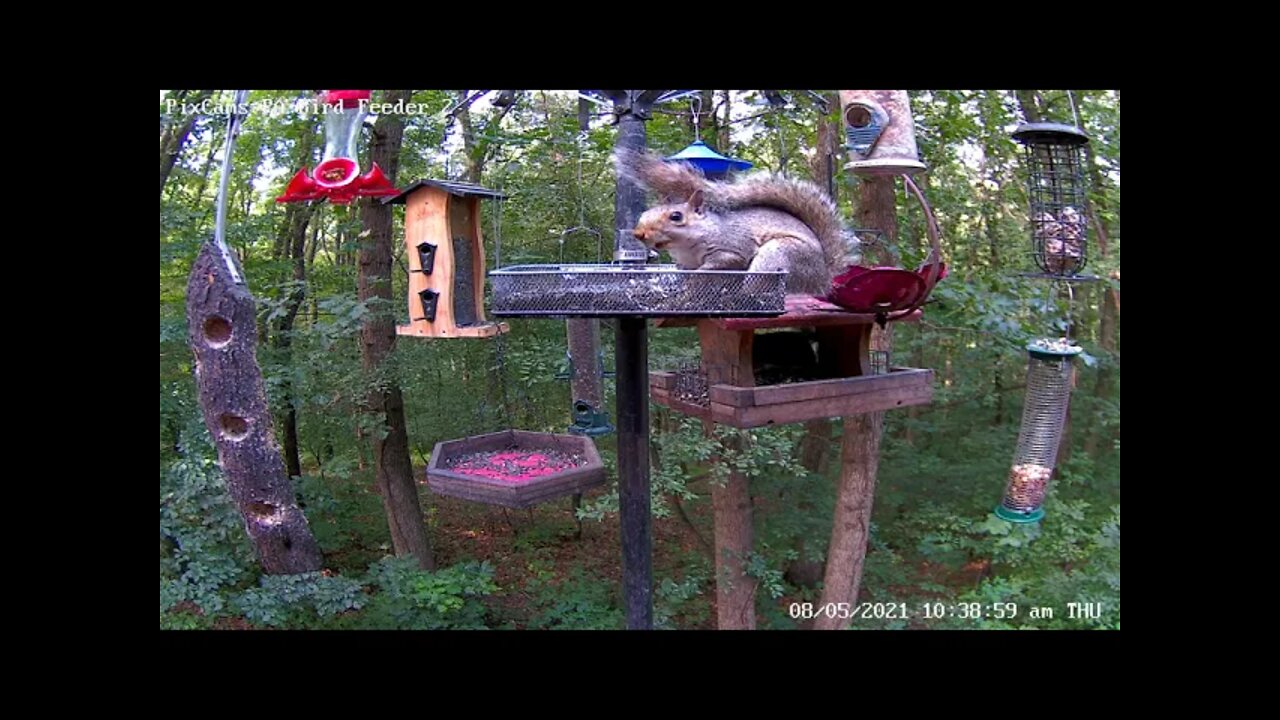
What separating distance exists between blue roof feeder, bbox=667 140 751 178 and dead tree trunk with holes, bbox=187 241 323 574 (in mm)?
1704

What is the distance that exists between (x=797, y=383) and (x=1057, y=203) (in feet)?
4.80

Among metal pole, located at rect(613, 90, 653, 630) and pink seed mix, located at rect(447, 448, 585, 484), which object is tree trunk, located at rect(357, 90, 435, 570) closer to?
pink seed mix, located at rect(447, 448, 585, 484)

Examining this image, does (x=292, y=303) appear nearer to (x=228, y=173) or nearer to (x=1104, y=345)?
(x=228, y=173)

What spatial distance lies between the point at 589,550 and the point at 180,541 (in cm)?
303

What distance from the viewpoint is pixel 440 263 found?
2.75 meters

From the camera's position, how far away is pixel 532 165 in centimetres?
452

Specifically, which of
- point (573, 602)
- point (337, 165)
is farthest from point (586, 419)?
point (573, 602)

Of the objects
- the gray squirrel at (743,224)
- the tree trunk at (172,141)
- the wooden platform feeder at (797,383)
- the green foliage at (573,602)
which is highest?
the tree trunk at (172,141)

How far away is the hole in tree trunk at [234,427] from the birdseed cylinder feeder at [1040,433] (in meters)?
2.91

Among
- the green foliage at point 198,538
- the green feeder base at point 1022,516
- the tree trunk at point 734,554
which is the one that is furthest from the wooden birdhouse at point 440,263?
the tree trunk at point 734,554

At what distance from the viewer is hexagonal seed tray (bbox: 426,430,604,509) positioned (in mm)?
2467

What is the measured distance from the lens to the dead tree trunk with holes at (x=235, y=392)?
283 centimetres

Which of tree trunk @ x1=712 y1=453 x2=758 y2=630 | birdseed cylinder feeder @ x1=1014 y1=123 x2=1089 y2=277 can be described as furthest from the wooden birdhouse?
tree trunk @ x1=712 y1=453 x2=758 y2=630

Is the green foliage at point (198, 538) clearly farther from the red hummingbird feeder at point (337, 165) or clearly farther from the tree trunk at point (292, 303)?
the red hummingbird feeder at point (337, 165)
